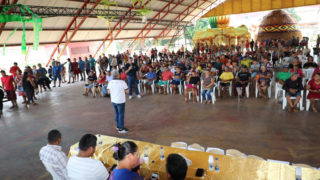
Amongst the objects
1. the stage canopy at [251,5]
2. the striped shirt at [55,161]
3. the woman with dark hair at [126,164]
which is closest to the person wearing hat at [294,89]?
the woman with dark hair at [126,164]

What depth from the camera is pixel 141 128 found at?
4801 mm

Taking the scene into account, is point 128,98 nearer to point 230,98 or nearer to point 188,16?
point 230,98

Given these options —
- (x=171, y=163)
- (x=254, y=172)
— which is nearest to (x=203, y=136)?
(x=254, y=172)

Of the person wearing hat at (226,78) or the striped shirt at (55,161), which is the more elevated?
the person wearing hat at (226,78)

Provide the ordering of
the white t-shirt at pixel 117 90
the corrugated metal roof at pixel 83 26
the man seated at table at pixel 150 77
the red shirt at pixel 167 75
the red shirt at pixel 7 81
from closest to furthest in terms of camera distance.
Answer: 1. the white t-shirt at pixel 117 90
2. the red shirt at pixel 7 81
3. the red shirt at pixel 167 75
4. the man seated at table at pixel 150 77
5. the corrugated metal roof at pixel 83 26

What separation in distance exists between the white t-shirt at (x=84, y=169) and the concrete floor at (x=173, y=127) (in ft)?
5.26

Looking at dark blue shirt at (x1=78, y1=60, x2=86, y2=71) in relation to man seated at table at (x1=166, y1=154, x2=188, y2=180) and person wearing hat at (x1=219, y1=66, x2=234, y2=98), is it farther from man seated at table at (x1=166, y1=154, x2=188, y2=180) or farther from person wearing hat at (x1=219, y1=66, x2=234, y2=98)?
man seated at table at (x1=166, y1=154, x2=188, y2=180)

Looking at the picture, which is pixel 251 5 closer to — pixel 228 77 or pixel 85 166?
pixel 228 77

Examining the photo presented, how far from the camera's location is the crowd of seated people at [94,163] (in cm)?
163

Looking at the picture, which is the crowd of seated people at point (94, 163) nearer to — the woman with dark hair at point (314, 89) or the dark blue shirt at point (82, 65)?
the woman with dark hair at point (314, 89)

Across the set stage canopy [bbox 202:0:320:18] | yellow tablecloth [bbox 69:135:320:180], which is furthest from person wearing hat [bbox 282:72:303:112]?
stage canopy [bbox 202:0:320:18]

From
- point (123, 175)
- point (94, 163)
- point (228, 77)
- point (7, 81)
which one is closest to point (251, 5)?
point (228, 77)

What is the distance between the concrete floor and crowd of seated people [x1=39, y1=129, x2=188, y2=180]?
1309 millimetres

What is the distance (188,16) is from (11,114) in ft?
68.4
